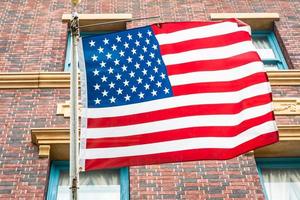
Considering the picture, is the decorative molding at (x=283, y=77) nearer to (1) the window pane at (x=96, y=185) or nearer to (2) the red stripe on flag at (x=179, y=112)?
(2) the red stripe on flag at (x=179, y=112)

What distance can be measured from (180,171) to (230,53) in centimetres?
252

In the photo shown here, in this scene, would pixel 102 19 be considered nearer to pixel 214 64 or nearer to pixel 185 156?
pixel 214 64

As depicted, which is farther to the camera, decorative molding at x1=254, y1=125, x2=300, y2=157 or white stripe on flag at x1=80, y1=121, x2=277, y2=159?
decorative molding at x1=254, y1=125, x2=300, y2=157

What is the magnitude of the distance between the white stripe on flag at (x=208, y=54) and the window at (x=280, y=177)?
9.31ft

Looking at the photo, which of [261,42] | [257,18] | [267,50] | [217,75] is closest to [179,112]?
[217,75]

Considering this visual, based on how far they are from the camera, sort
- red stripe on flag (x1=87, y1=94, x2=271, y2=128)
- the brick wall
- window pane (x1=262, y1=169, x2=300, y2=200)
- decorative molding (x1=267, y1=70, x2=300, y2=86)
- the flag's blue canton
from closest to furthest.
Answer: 1. red stripe on flag (x1=87, y1=94, x2=271, y2=128)
2. the flag's blue canton
3. the brick wall
4. window pane (x1=262, y1=169, x2=300, y2=200)
5. decorative molding (x1=267, y1=70, x2=300, y2=86)

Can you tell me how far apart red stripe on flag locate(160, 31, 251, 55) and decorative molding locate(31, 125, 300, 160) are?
264 centimetres

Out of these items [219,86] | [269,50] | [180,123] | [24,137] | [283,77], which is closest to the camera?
[180,123]

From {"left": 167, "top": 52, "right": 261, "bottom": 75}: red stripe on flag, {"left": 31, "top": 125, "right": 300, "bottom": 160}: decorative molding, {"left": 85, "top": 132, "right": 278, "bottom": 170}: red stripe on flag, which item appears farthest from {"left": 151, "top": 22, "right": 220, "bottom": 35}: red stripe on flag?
{"left": 31, "top": 125, "right": 300, "bottom": 160}: decorative molding

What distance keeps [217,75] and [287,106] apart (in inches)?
140

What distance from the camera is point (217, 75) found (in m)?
7.89

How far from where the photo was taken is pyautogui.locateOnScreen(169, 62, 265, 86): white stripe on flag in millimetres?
7785

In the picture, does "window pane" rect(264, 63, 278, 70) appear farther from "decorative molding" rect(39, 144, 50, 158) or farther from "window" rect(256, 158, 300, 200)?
"decorative molding" rect(39, 144, 50, 158)

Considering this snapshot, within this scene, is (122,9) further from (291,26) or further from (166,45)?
(166,45)
